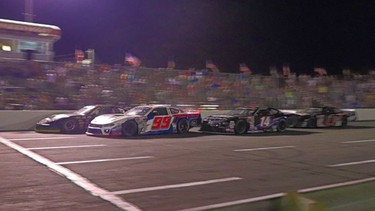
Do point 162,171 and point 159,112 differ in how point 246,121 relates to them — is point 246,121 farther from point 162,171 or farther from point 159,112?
point 162,171

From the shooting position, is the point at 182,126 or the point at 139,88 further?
the point at 139,88

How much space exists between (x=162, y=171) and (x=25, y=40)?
64.7ft

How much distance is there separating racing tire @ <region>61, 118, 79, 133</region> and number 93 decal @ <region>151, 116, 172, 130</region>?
3.13m

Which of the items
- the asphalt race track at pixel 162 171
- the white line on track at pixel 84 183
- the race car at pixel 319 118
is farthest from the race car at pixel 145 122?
the race car at pixel 319 118

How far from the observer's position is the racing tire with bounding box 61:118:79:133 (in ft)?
59.5

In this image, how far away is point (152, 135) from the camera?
1733 centimetres

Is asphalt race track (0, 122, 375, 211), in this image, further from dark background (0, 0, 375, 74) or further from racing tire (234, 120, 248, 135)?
dark background (0, 0, 375, 74)

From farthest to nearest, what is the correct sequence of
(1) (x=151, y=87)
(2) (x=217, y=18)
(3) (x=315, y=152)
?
1. (2) (x=217, y=18)
2. (1) (x=151, y=87)
3. (3) (x=315, y=152)

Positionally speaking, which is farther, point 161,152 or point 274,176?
point 161,152

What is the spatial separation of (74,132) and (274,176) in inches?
428

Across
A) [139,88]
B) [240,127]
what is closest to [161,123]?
[240,127]

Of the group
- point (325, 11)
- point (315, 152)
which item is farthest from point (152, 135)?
point (325, 11)

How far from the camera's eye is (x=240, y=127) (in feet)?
62.0

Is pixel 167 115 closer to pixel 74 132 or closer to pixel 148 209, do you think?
pixel 74 132
